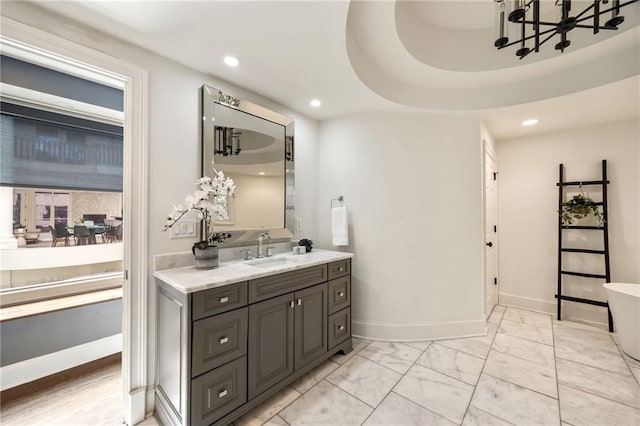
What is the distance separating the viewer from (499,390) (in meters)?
1.94

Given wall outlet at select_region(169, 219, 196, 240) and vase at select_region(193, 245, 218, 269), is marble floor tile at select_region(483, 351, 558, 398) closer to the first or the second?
vase at select_region(193, 245, 218, 269)

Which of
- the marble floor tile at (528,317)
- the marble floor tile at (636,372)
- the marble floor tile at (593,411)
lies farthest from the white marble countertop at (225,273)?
the marble floor tile at (528,317)

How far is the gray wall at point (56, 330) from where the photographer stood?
6.28 feet

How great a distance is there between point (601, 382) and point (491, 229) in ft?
5.75

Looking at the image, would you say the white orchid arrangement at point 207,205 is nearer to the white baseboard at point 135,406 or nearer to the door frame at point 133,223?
the door frame at point 133,223

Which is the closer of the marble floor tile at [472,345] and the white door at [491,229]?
the marble floor tile at [472,345]

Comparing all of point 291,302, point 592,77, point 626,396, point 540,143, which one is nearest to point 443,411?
point 291,302

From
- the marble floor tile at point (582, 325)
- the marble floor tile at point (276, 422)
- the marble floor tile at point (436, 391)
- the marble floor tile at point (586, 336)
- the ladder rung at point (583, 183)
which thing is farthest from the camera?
the ladder rung at point (583, 183)

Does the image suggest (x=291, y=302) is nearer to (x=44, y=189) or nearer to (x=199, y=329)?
(x=199, y=329)

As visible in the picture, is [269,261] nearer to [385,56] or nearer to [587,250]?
[385,56]

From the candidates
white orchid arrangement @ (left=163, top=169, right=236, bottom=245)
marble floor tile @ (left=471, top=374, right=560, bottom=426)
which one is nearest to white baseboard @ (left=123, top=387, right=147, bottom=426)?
white orchid arrangement @ (left=163, top=169, right=236, bottom=245)

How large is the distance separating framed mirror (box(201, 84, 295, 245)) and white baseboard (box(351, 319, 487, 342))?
1341mm

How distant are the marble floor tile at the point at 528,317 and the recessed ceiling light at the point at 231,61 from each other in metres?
4.10

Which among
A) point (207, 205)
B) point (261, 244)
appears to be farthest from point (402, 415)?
point (207, 205)
